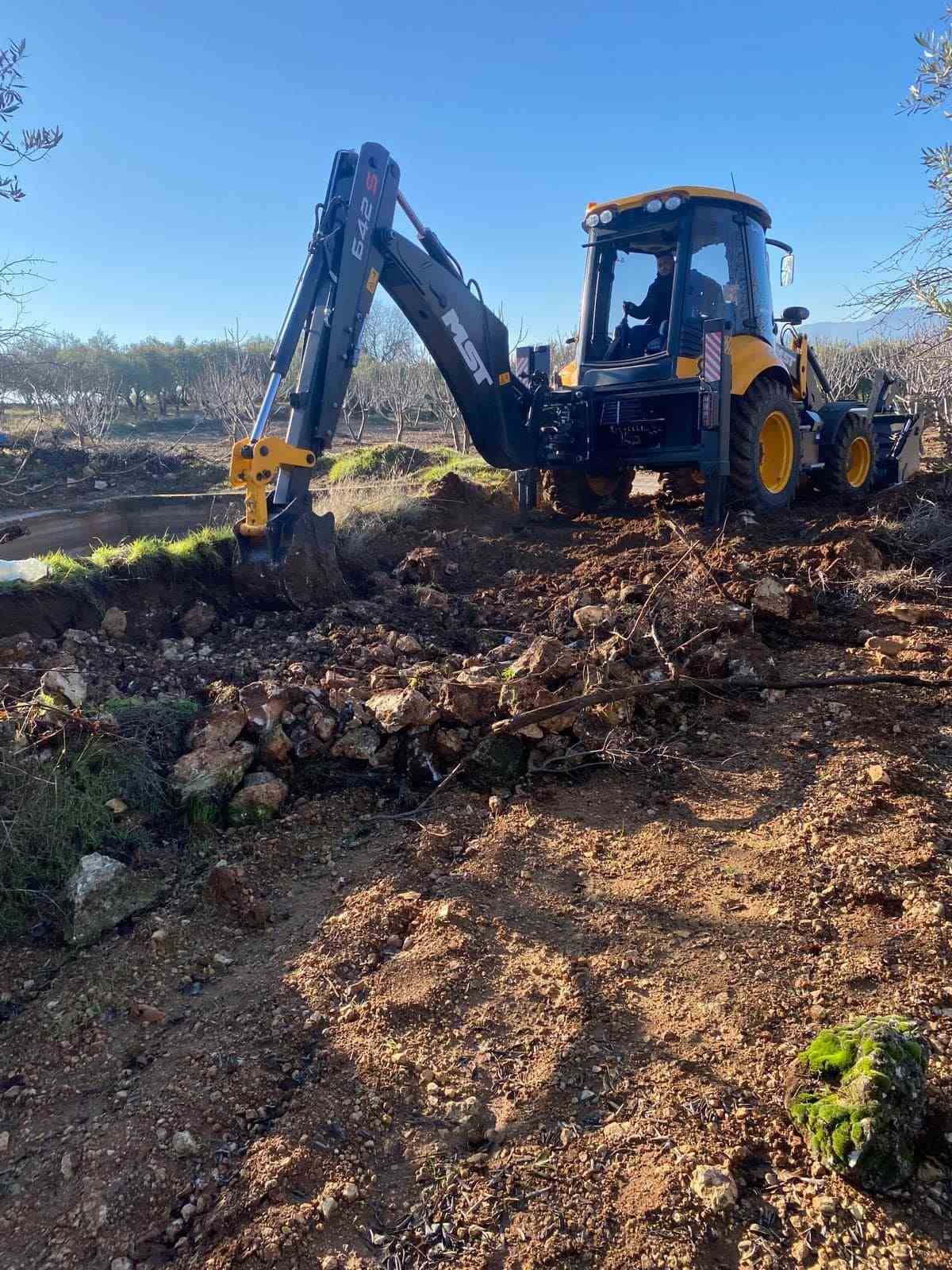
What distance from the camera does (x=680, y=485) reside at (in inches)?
338

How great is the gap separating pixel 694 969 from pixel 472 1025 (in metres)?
0.75

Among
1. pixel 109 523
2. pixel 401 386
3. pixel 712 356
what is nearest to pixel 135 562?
pixel 109 523

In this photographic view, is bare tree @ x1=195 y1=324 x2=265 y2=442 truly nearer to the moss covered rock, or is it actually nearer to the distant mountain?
the distant mountain

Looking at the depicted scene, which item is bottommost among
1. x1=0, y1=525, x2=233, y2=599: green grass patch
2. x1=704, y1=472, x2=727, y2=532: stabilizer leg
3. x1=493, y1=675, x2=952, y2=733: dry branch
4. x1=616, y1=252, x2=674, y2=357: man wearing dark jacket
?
x1=493, y1=675, x2=952, y2=733: dry branch

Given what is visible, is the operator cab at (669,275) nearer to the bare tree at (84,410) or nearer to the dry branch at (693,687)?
the dry branch at (693,687)

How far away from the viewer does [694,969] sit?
2.66 meters

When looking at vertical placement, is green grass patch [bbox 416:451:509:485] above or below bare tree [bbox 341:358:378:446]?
below

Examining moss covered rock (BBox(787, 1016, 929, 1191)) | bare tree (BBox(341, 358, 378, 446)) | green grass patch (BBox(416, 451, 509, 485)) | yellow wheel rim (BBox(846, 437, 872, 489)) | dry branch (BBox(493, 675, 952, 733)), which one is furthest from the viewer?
bare tree (BBox(341, 358, 378, 446))

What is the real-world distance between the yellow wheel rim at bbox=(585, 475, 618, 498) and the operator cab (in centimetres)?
137

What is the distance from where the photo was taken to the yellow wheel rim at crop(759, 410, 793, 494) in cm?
750

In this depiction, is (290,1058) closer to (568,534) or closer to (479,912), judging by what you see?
(479,912)

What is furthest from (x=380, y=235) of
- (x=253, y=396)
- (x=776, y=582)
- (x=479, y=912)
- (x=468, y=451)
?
(x=253, y=396)

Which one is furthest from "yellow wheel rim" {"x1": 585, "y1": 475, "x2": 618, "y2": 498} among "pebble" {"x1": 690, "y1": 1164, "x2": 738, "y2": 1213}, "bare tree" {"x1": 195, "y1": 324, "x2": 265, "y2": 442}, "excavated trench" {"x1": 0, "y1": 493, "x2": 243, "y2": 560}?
"bare tree" {"x1": 195, "y1": 324, "x2": 265, "y2": 442}

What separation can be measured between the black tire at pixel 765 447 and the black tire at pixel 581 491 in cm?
146
